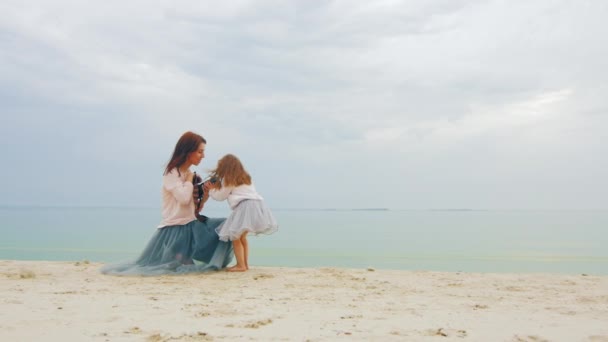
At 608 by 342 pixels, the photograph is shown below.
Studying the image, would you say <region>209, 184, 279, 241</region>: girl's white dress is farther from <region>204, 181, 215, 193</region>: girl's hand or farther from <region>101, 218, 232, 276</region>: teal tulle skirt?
<region>101, 218, 232, 276</region>: teal tulle skirt

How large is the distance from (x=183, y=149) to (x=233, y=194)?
2.55ft

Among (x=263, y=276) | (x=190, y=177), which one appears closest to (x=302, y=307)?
(x=263, y=276)

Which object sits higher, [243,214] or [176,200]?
[176,200]

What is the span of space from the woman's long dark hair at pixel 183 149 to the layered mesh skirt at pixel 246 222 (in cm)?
83

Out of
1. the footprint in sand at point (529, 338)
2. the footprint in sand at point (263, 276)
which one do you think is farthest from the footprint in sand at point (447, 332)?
the footprint in sand at point (263, 276)

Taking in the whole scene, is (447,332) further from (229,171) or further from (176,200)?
(176,200)

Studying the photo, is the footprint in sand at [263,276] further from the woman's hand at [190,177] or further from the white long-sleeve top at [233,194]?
the woman's hand at [190,177]

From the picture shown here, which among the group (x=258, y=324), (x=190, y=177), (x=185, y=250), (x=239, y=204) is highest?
(x=190, y=177)

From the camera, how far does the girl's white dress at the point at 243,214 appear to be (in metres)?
6.04

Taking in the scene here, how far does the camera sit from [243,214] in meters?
6.09

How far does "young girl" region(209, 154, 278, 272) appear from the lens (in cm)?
609

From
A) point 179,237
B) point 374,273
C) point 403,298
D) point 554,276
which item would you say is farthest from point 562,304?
point 179,237

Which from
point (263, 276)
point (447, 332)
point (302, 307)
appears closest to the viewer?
point (447, 332)

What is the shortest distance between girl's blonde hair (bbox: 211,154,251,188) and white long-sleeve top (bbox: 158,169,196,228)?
14.2 inches
